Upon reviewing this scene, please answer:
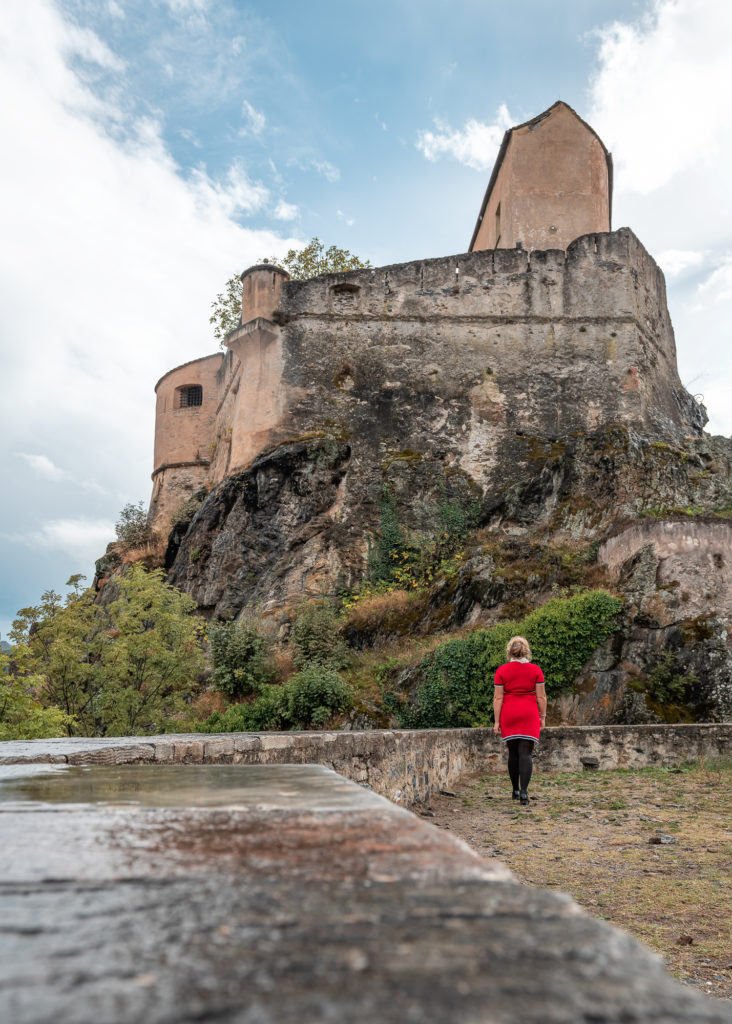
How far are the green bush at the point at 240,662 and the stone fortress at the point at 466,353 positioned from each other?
6175mm

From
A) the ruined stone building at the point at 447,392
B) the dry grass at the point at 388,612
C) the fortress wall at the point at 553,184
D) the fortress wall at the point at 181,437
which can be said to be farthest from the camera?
the fortress wall at the point at 181,437

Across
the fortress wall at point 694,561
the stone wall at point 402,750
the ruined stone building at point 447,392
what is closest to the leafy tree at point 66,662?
the ruined stone building at point 447,392

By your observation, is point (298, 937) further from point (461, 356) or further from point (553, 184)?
point (553, 184)

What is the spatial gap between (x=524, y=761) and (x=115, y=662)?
8.66 meters

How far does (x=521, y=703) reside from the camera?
23.1 ft

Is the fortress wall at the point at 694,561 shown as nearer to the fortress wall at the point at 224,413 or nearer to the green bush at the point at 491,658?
the green bush at the point at 491,658

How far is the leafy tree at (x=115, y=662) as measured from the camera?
13.4m

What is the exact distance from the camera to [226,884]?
1.27 metres

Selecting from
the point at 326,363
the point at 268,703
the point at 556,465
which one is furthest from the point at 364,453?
the point at 268,703

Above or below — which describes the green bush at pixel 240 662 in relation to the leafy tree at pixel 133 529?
below

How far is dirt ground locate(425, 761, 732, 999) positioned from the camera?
141 inches

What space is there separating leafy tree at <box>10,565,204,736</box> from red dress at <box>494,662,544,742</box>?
8.01 m

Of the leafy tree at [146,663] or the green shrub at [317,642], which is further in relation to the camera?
the green shrub at [317,642]

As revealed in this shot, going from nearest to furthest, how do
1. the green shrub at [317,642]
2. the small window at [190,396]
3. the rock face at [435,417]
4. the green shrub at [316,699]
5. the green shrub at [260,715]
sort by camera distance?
the green shrub at [316,699] < the green shrub at [260,715] < the green shrub at [317,642] < the rock face at [435,417] < the small window at [190,396]
